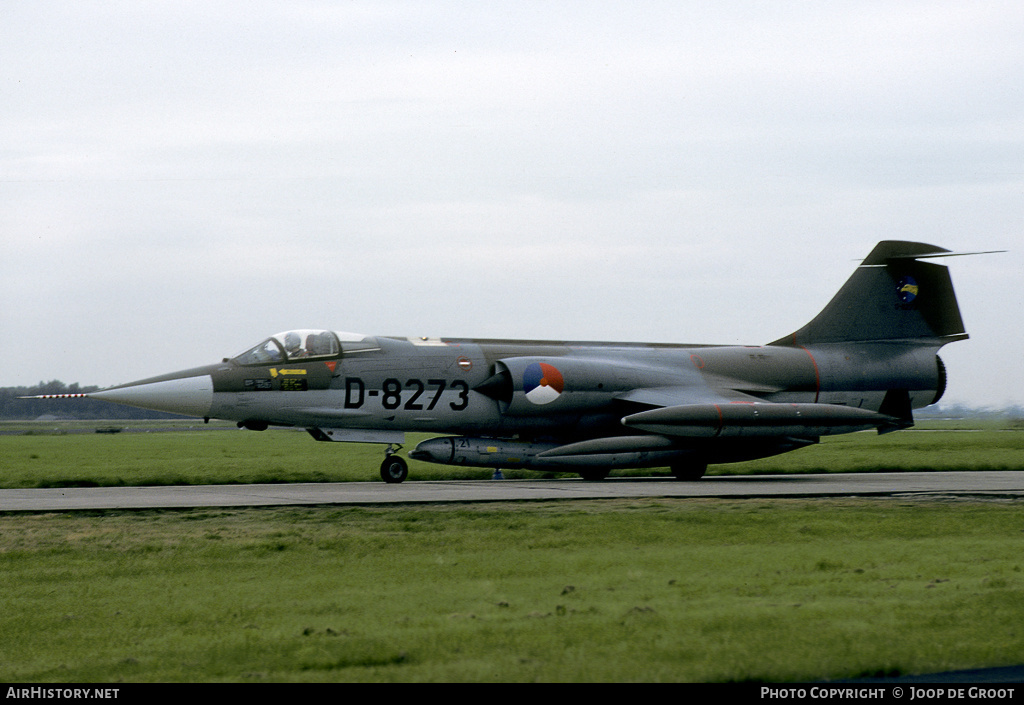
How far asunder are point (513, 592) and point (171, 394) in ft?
45.5

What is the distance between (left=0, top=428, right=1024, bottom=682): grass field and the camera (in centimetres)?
624

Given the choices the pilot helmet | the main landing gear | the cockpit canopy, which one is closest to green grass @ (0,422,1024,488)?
the main landing gear

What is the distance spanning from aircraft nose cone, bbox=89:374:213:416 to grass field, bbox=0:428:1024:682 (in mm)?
6340

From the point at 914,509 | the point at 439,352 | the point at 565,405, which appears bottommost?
the point at 914,509

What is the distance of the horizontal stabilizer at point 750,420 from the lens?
21.8 metres

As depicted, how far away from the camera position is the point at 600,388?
23703 mm

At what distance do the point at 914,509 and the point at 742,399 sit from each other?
9911mm

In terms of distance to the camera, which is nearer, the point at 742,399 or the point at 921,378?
the point at 742,399

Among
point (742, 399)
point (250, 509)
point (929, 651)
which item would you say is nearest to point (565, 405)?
point (742, 399)

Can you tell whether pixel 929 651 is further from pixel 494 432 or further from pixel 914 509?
pixel 494 432

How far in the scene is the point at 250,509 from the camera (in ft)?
49.1

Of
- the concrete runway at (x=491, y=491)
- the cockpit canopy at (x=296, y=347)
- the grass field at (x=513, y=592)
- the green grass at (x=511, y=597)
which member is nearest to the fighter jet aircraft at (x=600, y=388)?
the cockpit canopy at (x=296, y=347)

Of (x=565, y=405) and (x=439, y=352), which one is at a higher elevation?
(x=439, y=352)
